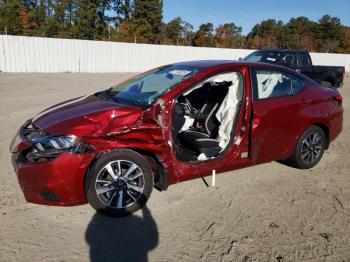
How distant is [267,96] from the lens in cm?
477

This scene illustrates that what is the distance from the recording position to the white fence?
19516 mm

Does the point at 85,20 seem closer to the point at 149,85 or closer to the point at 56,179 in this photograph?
the point at 149,85

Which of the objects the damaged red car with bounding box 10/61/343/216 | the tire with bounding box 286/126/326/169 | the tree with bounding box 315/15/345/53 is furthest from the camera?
the tree with bounding box 315/15/345/53

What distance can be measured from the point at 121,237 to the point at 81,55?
20.3 metres

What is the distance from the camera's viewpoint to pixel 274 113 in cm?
474

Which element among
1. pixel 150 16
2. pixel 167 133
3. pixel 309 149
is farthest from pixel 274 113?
pixel 150 16

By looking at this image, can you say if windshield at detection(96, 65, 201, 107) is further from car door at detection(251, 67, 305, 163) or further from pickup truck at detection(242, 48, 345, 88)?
pickup truck at detection(242, 48, 345, 88)

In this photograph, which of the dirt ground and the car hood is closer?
the dirt ground

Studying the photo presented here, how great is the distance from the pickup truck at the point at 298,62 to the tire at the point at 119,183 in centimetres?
954

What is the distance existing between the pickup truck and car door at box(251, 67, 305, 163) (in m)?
7.79

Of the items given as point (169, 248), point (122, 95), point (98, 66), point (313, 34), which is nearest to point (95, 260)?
point (169, 248)

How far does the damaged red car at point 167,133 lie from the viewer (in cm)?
363

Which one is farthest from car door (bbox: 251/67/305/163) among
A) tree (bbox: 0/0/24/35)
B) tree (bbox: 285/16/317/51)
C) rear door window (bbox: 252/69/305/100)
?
tree (bbox: 285/16/317/51)

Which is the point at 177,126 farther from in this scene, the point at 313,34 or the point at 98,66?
the point at 313,34
